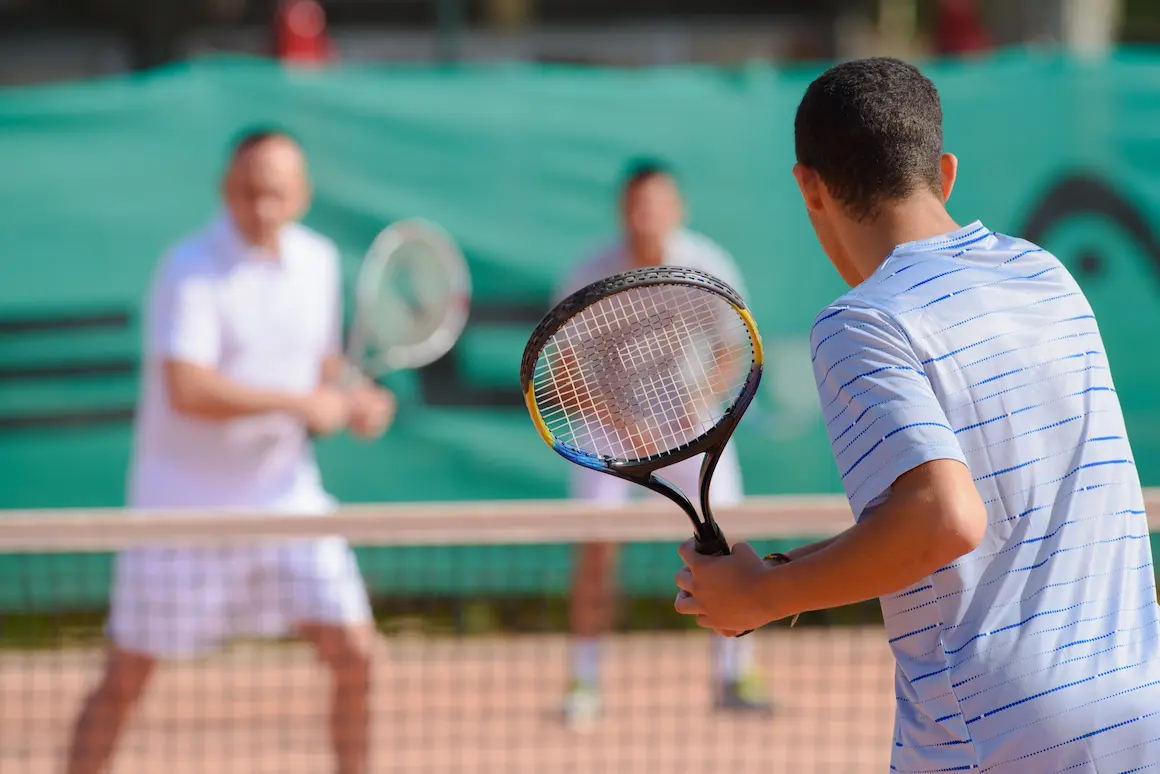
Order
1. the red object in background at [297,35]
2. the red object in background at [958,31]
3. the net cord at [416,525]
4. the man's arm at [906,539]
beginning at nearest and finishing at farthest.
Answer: the man's arm at [906,539]
the net cord at [416,525]
the red object in background at [297,35]
the red object in background at [958,31]

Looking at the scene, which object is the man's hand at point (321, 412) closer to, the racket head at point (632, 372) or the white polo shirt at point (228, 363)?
the white polo shirt at point (228, 363)

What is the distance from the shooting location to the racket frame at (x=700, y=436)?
68.0 inches

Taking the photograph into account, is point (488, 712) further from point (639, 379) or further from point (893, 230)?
point (893, 230)

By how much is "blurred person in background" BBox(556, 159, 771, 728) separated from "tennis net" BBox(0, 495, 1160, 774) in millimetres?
84

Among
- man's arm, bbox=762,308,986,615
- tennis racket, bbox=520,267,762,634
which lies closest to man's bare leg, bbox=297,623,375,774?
tennis racket, bbox=520,267,762,634

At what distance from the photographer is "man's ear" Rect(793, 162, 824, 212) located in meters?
1.64

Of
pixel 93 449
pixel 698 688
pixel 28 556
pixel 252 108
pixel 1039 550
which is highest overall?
pixel 252 108

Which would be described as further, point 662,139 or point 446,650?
point 662,139

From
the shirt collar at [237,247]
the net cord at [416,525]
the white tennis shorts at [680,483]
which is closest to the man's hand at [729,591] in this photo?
the net cord at [416,525]

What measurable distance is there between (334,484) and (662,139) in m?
1.82

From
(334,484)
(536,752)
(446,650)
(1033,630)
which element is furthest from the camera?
(334,484)

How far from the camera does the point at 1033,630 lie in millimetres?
1529

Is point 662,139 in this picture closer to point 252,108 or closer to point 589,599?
point 252,108

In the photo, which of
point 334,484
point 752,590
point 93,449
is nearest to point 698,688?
point 334,484
